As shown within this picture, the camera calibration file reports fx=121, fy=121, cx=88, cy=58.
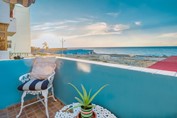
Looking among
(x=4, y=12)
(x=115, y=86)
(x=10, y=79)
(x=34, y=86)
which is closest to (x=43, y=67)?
(x=34, y=86)

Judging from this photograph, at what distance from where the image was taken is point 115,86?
4.60 feet

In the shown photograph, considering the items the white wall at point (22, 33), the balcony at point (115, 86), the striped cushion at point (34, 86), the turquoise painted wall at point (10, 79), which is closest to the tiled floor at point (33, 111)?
the balcony at point (115, 86)

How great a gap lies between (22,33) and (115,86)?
36.0 ft

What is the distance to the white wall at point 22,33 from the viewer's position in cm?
980

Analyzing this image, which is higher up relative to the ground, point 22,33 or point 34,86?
point 22,33

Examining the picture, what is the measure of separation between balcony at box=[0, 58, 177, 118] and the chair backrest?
167 millimetres

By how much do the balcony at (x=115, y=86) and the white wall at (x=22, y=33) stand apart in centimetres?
860

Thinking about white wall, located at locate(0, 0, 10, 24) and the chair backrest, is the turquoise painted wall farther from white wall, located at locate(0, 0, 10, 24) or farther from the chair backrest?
white wall, located at locate(0, 0, 10, 24)

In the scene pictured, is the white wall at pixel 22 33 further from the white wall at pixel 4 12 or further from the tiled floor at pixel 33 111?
the tiled floor at pixel 33 111

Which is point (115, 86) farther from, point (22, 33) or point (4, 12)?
point (22, 33)

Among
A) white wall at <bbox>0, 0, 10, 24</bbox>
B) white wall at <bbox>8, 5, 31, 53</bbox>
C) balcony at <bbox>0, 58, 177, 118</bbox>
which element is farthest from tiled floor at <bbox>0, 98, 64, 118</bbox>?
white wall at <bbox>8, 5, 31, 53</bbox>

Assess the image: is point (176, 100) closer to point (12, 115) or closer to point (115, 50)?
point (12, 115)

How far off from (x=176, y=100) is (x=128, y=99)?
1.45ft

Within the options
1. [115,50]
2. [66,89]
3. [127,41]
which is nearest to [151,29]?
[127,41]
